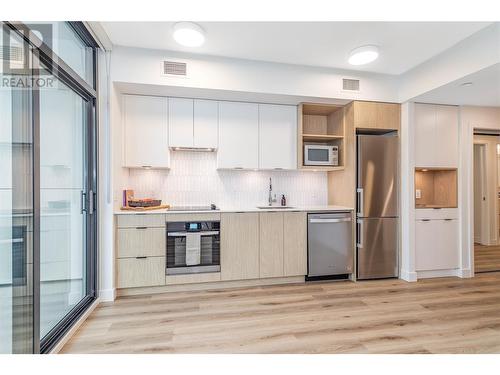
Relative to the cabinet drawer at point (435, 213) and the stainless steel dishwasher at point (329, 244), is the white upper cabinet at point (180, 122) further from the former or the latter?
the cabinet drawer at point (435, 213)

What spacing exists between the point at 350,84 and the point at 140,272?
11.1 ft

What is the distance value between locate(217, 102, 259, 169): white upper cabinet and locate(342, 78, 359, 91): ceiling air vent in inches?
44.6

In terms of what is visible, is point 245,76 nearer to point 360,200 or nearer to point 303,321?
point 360,200

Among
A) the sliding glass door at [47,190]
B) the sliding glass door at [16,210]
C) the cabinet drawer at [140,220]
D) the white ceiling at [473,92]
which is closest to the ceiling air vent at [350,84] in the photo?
the white ceiling at [473,92]

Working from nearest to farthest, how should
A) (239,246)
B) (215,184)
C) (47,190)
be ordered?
(47,190), (239,246), (215,184)

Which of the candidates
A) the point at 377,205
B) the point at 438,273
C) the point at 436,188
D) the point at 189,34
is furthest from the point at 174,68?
the point at 438,273

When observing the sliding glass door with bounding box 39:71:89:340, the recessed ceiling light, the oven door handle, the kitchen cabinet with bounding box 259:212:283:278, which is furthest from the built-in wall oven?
the recessed ceiling light

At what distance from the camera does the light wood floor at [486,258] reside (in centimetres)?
392

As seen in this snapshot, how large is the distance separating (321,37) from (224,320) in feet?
9.33

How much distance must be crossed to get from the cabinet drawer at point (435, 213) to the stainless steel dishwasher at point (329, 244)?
949mm

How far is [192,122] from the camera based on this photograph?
3303 mm

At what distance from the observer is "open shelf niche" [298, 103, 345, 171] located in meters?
3.52
